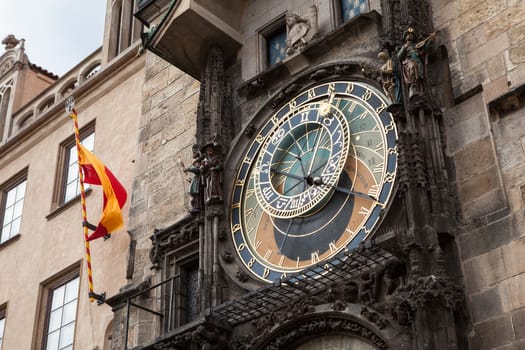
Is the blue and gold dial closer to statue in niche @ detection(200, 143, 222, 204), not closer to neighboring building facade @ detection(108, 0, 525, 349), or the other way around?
neighboring building facade @ detection(108, 0, 525, 349)

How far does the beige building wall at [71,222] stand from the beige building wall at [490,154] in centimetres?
554

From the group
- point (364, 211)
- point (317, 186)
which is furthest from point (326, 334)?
point (317, 186)

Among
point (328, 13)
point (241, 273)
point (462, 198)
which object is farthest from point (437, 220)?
point (328, 13)

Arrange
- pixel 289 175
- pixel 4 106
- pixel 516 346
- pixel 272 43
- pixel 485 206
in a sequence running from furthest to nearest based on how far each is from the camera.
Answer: pixel 4 106
pixel 272 43
pixel 289 175
pixel 485 206
pixel 516 346

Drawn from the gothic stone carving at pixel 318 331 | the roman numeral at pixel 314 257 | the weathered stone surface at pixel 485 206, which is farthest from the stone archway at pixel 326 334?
the weathered stone surface at pixel 485 206

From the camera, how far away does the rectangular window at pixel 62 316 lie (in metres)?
13.7

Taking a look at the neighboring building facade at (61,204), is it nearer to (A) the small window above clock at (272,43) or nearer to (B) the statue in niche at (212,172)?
(B) the statue in niche at (212,172)

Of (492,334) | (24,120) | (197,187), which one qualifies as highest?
(24,120)

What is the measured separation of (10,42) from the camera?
66.8 feet

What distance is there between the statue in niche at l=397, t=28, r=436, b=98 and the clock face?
0.49m

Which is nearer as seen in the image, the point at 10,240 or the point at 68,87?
the point at 10,240

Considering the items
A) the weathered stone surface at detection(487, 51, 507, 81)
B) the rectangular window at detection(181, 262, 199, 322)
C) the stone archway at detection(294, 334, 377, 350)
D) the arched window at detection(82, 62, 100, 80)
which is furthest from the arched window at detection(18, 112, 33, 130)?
the weathered stone surface at detection(487, 51, 507, 81)

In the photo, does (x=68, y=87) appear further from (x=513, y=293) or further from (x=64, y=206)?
(x=513, y=293)

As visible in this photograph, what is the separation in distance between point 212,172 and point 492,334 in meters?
4.10
